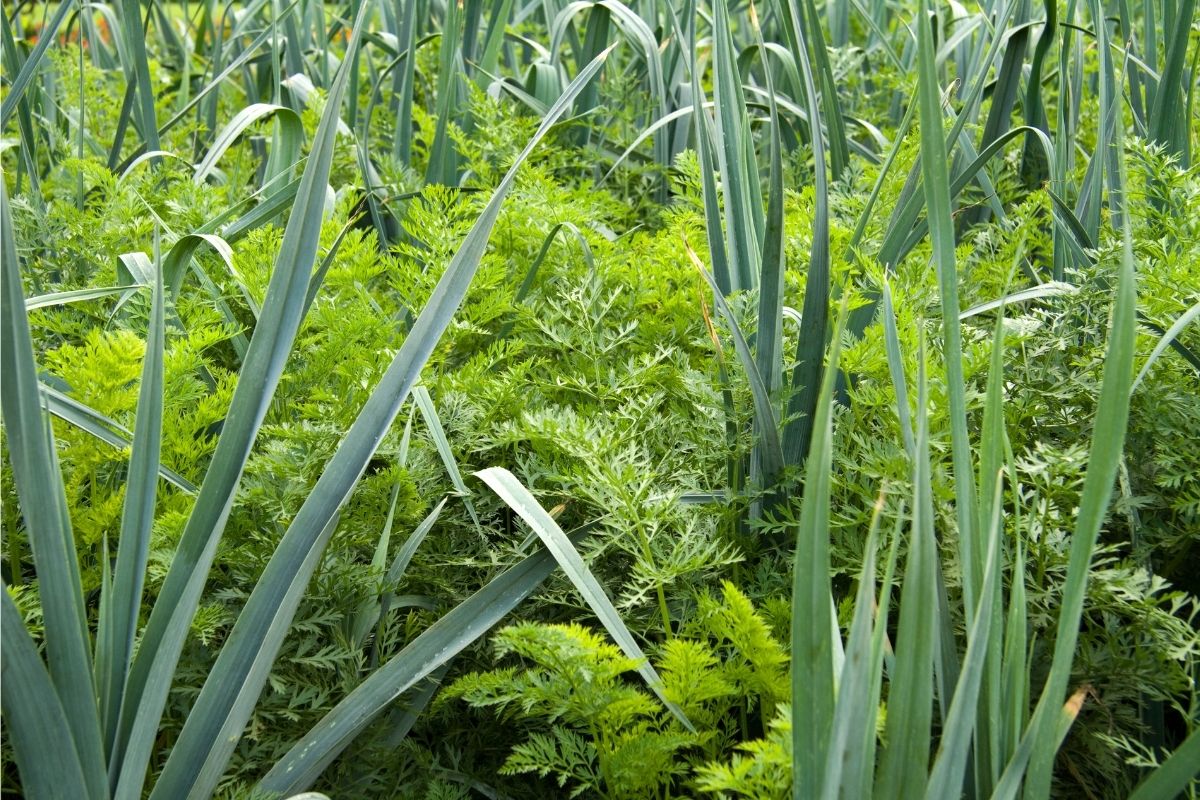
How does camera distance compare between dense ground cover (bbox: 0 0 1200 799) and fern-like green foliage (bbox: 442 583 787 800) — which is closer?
dense ground cover (bbox: 0 0 1200 799)

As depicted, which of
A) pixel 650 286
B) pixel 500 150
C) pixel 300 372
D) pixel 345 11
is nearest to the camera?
pixel 300 372

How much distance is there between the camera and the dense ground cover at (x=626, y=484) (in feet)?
2.92

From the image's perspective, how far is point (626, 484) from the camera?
3.93 feet

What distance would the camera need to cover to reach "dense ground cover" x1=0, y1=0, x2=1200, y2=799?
0.89 m

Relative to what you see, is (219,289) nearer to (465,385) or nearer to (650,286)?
(465,385)

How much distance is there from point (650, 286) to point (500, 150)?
0.47m

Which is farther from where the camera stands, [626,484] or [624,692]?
[626,484]

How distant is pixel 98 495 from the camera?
123 centimetres

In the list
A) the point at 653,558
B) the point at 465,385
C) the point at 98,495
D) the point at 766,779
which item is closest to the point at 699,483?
the point at 653,558

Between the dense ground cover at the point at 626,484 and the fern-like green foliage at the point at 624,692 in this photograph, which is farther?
the fern-like green foliage at the point at 624,692

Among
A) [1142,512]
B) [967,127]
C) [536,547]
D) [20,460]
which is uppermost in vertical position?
[967,127]

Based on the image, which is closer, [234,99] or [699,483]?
[699,483]

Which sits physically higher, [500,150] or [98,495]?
[500,150]

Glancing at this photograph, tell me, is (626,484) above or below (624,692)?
above
